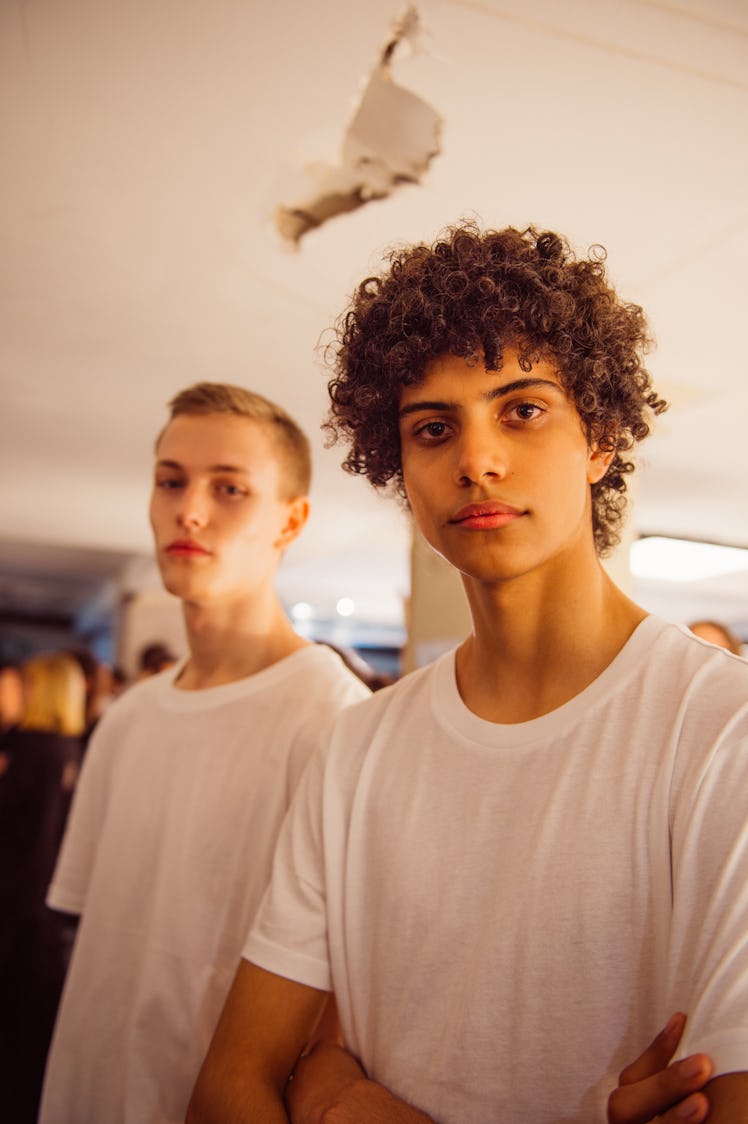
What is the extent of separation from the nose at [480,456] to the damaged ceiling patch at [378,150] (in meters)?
1.38

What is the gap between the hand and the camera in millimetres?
741

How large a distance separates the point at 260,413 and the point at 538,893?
117 centimetres

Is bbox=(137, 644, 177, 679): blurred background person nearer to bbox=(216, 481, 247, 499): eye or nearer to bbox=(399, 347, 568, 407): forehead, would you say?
bbox=(216, 481, 247, 499): eye

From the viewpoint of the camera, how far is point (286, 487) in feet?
5.93

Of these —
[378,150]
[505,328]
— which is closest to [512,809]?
[505,328]

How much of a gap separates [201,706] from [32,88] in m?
1.74

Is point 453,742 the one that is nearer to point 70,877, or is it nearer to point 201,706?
point 201,706

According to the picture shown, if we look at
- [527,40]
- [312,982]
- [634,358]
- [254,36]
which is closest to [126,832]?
[312,982]

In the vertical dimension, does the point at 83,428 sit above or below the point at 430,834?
above

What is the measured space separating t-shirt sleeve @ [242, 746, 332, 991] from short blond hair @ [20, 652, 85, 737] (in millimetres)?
2872

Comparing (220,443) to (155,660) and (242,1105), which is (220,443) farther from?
(155,660)

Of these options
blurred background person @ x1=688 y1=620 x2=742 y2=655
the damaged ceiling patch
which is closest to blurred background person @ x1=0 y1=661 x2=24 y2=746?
the damaged ceiling patch

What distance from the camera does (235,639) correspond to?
5.67ft

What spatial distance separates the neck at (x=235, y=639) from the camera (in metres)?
1.72
